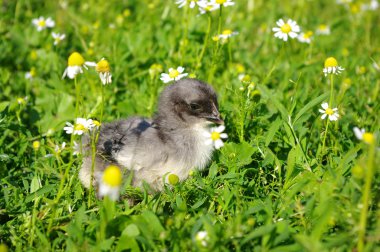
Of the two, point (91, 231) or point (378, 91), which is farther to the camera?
point (378, 91)

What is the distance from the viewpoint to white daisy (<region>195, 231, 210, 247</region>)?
2.62 m

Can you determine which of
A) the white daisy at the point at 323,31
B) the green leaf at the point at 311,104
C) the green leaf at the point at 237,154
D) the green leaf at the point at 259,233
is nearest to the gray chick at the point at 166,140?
the green leaf at the point at 237,154

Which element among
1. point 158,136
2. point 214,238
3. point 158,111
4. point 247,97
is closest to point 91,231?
point 214,238

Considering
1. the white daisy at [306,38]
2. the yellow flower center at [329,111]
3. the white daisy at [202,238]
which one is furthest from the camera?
the white daisy at [306,38]

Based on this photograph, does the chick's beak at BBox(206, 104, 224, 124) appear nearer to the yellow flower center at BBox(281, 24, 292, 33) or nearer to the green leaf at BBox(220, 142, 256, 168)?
the green leaf at BBox(220, 142, 256, 168)

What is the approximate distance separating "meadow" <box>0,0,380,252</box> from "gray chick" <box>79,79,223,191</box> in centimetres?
13

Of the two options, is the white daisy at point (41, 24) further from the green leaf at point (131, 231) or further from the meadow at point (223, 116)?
the green leaf at point (131, 231)

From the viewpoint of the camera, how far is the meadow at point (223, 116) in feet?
9.09

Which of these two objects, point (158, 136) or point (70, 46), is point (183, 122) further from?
point (70, 46)

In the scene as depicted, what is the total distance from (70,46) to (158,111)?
6.83 ft

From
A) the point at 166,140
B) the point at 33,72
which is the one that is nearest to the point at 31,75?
the point at 33,72

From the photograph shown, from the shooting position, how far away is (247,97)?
A: 12.2ft

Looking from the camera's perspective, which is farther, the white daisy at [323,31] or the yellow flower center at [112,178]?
the white daisy at [323,31]

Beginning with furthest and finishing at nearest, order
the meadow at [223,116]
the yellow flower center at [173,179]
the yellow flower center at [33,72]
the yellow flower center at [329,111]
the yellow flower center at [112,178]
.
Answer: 1. the yellow flower center at [33,72]
2. the yellow flower center at [329,111]
3. the yellow flower center at [173,179]
4. the meadow at [223,116]
5. the yellow flower center at [112,178]
